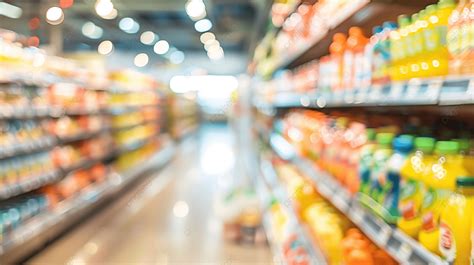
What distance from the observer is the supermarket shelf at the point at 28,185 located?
13.9 ft

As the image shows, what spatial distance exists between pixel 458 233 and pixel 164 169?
9964mm

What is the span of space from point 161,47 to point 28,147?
17190 millimetres

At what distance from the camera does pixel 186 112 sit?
59.5 feet

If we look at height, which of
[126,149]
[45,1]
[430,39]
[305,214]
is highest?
[45,1]

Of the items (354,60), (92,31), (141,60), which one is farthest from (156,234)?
(141,60)

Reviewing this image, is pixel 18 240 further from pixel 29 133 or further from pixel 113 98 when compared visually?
pixel 113 98

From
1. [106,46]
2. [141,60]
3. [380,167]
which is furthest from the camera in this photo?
[141,60]

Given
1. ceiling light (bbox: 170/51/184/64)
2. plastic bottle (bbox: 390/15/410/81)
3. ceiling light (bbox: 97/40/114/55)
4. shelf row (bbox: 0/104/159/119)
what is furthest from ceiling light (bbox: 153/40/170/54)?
plastic bottle (bbox: 390/15/410/81)

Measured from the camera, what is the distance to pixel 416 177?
1.49m

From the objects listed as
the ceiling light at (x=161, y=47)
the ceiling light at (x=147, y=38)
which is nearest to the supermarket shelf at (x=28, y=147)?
the ceiling light at (x=147, y=38)

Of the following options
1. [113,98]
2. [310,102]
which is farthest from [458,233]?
[113,98]

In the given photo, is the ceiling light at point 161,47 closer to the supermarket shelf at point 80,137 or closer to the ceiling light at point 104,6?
the ceiling light at point 104,6

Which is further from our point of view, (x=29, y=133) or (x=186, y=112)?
(x=186, y=112)

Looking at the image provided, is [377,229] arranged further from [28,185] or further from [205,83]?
[205,83]
